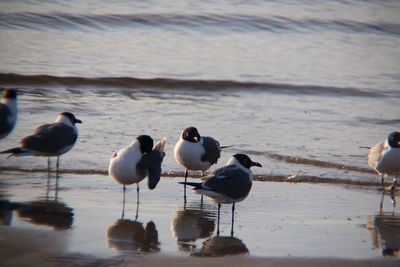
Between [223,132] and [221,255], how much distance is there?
5775 millimetres

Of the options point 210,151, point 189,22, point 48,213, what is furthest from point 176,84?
point 48,213

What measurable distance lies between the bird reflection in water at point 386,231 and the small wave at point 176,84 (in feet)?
25.8

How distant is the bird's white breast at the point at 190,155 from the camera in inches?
381

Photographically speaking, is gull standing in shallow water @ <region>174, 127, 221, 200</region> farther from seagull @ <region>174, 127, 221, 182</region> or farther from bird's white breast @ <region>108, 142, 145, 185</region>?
bird's white breast @ <region>108, 142, 145, 185</region>

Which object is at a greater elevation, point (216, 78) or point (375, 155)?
point (216, 78)

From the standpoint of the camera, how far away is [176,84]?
16.5 m

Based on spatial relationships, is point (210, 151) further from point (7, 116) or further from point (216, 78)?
point (216, 78)

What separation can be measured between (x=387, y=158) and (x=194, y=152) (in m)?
2.45

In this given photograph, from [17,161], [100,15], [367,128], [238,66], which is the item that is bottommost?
[17,161]

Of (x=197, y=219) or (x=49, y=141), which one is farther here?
(x=49, y=141)

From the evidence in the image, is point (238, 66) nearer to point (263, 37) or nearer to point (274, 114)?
point (263, 37)

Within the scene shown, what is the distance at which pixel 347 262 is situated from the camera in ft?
21.4

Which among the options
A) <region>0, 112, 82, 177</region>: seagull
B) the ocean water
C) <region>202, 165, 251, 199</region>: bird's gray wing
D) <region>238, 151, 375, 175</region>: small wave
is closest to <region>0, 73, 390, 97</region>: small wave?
the ocean water

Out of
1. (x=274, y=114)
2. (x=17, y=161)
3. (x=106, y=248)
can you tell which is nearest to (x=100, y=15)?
(x=274, y=114)
